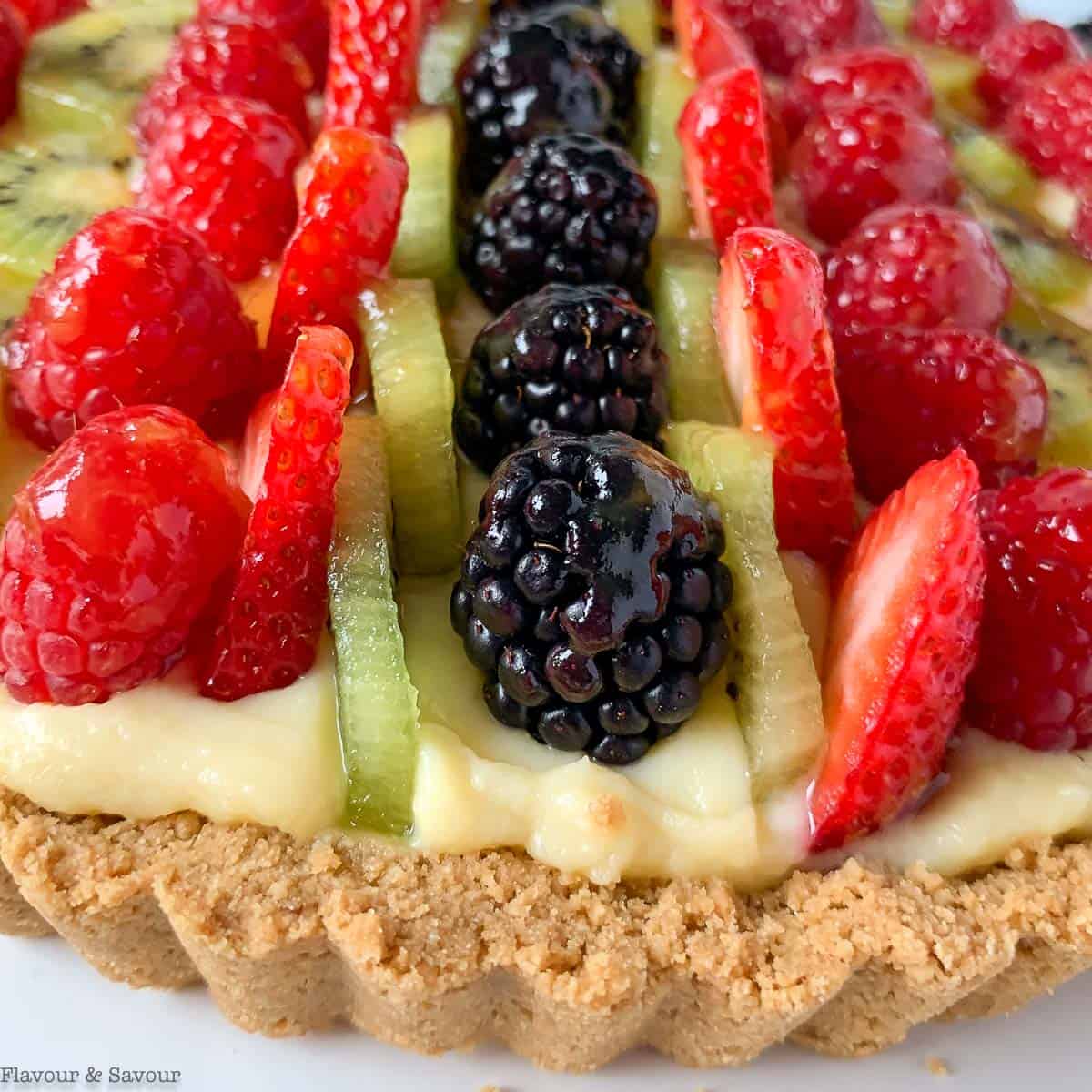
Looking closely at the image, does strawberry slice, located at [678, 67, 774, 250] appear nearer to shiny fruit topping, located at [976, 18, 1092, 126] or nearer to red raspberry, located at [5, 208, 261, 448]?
red raspberry, located at [5, 208, 261, 448]

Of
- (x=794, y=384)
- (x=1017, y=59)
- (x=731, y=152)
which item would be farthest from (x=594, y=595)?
(x=1017, y=59)

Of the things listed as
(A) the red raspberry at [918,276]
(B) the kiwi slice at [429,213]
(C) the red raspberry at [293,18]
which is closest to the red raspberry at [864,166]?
(A) the red raspberry at [918,276]

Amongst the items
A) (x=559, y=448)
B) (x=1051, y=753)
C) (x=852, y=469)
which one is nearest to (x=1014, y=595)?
(x=1051, y=753)

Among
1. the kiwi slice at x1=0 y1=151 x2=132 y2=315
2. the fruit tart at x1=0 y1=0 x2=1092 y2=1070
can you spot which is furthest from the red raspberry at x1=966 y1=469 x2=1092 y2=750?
the kiwi slice at x1=0 y1=151 x2=132 y2=315

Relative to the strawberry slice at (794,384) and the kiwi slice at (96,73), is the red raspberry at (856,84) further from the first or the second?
the kiwi slice at (96,73)

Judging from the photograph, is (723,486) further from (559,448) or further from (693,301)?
(693,301)

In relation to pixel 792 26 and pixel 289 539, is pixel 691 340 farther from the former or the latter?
pixel 792 26
